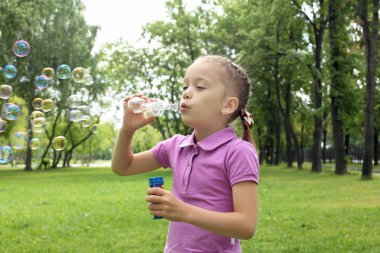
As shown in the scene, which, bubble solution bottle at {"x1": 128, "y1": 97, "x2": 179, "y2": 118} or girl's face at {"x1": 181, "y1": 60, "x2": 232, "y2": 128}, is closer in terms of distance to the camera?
girl's face at {"x1": 181, "y1": 60, "x2": 232, "y2": 128}

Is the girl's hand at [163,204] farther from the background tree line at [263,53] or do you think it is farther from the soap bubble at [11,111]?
the background tree line at [263,53]

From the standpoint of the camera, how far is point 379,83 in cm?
4062

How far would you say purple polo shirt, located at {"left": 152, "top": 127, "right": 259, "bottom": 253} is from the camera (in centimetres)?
258

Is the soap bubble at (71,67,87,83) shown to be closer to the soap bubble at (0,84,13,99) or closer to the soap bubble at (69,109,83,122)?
the soap bubble at (69,109,83,122)

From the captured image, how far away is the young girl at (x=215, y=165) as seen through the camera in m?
2.46

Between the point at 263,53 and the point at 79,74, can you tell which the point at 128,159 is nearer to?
the point at 79,74

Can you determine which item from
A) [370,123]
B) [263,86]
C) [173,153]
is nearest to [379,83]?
[263,86]

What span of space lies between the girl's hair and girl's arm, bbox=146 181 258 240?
47cm

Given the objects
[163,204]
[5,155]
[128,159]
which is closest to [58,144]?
[5,155]

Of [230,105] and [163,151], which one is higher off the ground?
[230,105]

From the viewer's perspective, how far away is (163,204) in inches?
88.0

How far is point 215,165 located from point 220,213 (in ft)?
1.03

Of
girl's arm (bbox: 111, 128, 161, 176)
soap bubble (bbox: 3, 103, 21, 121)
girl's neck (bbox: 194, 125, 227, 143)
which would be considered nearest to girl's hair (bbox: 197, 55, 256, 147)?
girl's neck (bbox: 194, 125, 227, 143)

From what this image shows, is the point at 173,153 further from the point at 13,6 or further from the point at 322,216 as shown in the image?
the point at 13,6
